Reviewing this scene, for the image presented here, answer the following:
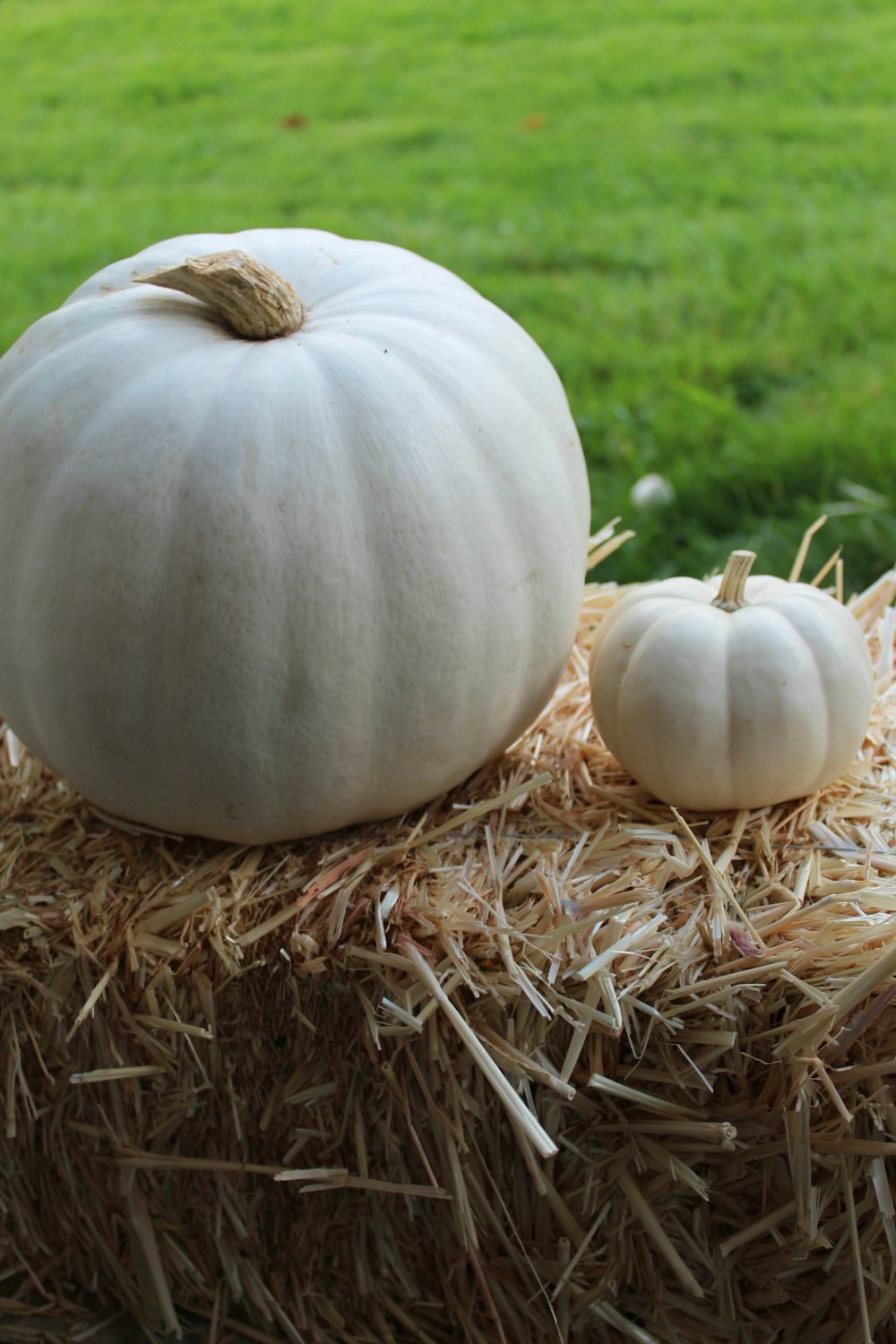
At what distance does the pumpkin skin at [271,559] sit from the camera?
1410 mm

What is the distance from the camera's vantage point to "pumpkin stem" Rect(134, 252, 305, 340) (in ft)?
4.85

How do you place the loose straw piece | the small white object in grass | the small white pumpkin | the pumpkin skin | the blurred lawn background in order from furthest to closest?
the blurred lawn background → the small white object in grass → the small white pumpkin → the pumpkin skin → the loose straw piece

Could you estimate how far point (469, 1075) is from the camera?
140cm

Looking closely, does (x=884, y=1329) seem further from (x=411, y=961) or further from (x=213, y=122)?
(x=213, y=122)

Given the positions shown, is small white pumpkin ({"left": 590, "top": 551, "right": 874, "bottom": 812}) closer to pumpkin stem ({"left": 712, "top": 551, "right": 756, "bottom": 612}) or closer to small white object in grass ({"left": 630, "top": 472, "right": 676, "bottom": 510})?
pumpkin stem ({"left": 712, "top": 551, "right": 756, "bottom": 612})

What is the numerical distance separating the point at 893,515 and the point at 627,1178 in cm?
187

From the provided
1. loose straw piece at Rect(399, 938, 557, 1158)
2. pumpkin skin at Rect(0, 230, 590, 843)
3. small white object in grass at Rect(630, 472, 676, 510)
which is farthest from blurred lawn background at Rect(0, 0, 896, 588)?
loose straw piece at Rect(399, 938, 557, 1158)

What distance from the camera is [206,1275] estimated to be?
5.22 ft

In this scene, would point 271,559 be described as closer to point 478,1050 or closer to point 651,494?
point 478,1050

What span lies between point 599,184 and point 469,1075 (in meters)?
3.51

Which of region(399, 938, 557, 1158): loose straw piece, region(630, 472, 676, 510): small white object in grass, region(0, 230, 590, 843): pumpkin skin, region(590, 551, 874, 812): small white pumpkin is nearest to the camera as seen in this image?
region(399, 938, 557, 1158): loose straw piece

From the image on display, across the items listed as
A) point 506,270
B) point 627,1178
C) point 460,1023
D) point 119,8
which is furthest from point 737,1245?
point 119,8

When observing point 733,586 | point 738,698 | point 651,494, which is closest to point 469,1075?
point 738,698

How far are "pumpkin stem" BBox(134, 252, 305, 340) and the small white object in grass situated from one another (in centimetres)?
149
